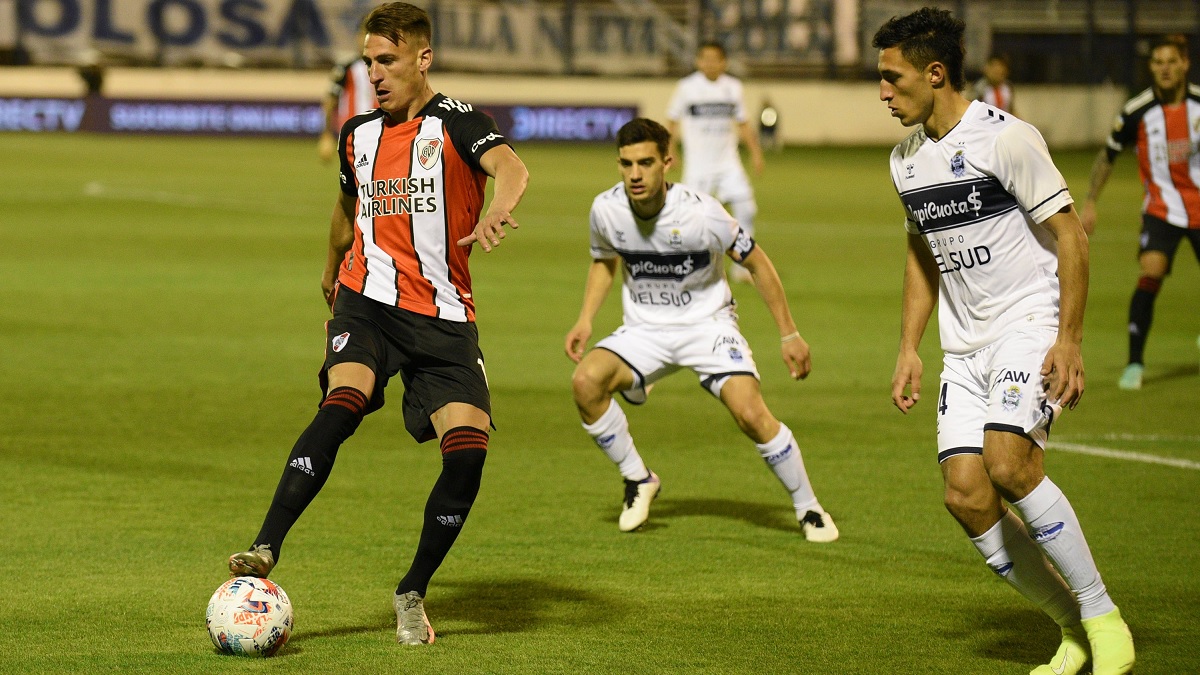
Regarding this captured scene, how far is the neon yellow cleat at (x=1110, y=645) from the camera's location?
4707 millimetres

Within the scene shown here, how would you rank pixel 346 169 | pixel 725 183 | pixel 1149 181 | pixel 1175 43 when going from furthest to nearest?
pixel 725 183
pixel 1149 181
pixel 1175 43
pixel 346 169

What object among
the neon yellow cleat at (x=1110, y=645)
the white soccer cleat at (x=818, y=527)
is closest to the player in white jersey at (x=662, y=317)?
the white soccer cleat at (x=818, y=527)

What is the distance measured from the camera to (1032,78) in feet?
151

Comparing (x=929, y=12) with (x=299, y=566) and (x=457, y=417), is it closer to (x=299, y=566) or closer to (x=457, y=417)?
(x=457, y=417)

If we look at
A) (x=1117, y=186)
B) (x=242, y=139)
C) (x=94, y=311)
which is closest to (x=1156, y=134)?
(x=94, y=311)

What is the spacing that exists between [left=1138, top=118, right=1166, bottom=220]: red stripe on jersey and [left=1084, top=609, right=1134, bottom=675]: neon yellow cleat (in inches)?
248

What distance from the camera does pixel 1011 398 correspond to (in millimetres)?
4680

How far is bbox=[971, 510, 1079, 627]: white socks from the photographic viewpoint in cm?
488

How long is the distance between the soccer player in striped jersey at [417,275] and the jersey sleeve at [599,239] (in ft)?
5.77

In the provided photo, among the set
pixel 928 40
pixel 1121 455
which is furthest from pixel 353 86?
pixel 928 40

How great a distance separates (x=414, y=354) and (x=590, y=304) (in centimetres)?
195

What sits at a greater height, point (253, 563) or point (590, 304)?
point (590, 304)

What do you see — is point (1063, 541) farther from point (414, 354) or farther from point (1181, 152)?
point (1181, 152)

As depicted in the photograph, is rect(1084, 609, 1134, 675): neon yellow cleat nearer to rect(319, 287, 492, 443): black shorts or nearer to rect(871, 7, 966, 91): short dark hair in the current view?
rect(871, 7, 966, 91): short dark hair
